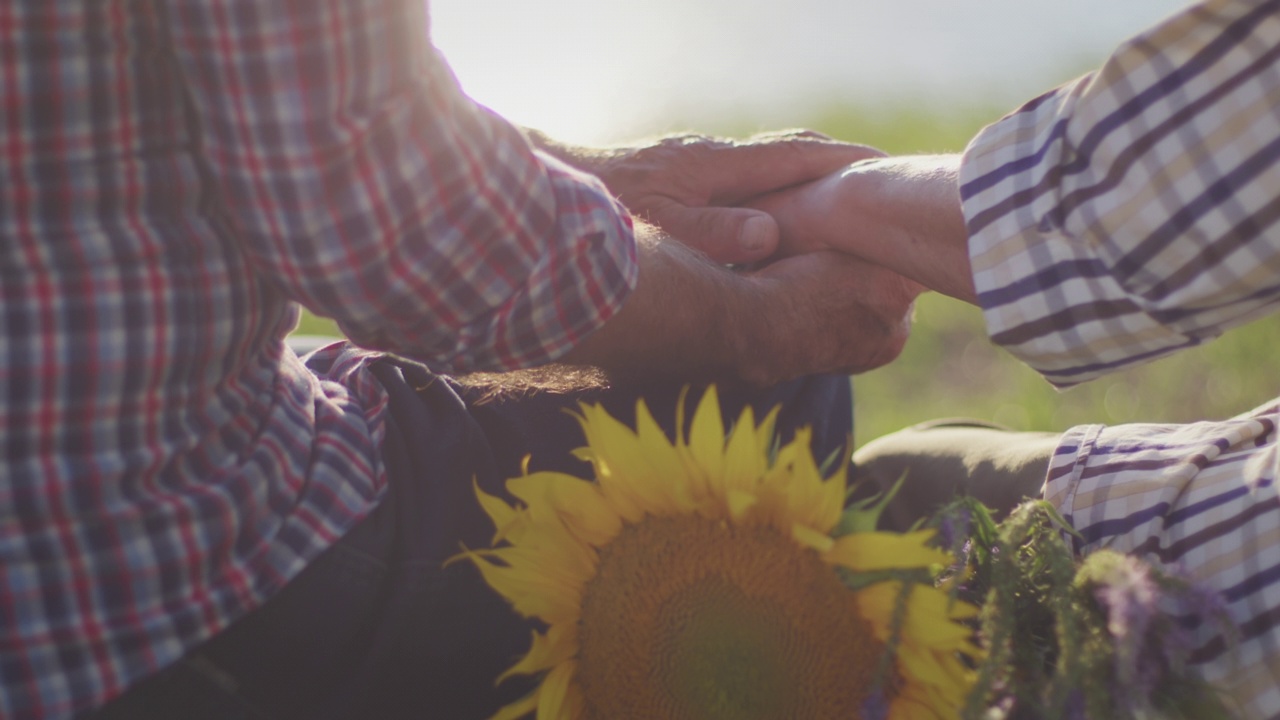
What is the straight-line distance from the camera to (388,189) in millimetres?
872

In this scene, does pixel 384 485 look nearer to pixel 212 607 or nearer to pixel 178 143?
pixel 212 607

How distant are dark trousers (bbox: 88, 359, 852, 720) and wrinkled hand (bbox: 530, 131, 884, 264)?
472 millimetres

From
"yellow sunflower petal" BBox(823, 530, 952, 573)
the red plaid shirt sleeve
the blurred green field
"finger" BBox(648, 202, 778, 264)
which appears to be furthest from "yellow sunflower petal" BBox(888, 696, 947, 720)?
the blurred green field

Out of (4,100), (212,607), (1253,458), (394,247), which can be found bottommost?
(212,607)

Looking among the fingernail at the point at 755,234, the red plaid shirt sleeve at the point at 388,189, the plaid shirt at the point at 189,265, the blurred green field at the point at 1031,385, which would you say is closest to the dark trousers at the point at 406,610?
the plaid shirt at the point at 189,265

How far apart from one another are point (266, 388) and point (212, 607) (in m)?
0.19

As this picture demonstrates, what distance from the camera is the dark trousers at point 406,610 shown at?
98 cm

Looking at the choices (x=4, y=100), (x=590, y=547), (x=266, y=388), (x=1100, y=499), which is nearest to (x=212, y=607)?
(x=266, y=388)

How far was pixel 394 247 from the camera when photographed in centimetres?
90

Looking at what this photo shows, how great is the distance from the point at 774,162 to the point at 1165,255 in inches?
32.1

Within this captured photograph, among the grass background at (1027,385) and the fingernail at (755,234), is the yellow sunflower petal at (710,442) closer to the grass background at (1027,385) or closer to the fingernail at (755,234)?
the fingernail at (755,234)

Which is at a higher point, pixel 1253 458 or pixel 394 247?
pixel 394 247

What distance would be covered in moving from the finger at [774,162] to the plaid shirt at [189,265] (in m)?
0.78

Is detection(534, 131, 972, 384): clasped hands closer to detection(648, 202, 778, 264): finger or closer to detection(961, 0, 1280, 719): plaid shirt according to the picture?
detection(648, 202, 778, 264): finger
